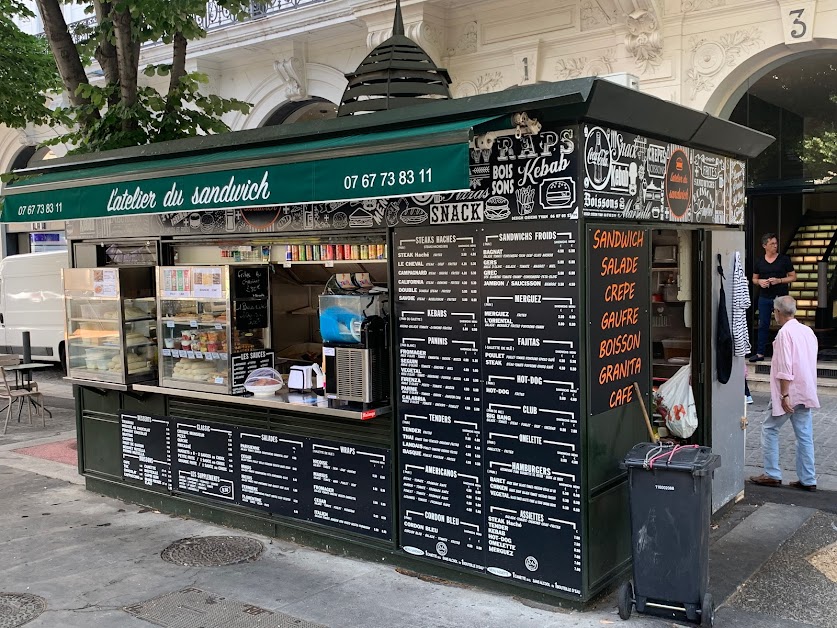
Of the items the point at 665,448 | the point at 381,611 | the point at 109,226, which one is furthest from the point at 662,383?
the point at 109,226

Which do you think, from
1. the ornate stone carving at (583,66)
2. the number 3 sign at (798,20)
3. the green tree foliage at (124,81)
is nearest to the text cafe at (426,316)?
the green tree foliage at (124,81)

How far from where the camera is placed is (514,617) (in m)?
4.75

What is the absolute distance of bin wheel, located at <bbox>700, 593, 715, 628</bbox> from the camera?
4.48m

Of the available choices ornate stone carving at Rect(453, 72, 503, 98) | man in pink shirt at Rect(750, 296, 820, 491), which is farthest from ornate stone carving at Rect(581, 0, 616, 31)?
man in pink shirt at Rect(750, 296, 820, 491)

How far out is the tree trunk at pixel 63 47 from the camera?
8.57m

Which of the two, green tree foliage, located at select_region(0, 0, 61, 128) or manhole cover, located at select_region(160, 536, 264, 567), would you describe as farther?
green tree foliage, located at select_region(0, 0, 61, 128)

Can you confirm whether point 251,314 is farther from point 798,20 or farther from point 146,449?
point 798,20

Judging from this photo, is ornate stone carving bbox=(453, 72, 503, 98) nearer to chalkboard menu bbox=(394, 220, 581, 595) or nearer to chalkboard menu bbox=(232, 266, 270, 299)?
chalkboard menu bbox=(232, 266, 270, 299)

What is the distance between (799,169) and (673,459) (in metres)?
9.18

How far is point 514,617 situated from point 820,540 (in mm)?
2570

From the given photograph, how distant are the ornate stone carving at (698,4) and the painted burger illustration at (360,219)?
7706mm

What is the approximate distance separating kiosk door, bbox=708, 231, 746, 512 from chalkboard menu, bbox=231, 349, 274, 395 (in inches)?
139

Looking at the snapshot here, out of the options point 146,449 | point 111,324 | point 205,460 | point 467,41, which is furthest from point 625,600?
point 467,41

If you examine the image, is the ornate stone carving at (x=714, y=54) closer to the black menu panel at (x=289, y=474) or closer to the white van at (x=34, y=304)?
the black menu panel at (x=289, y=474)
